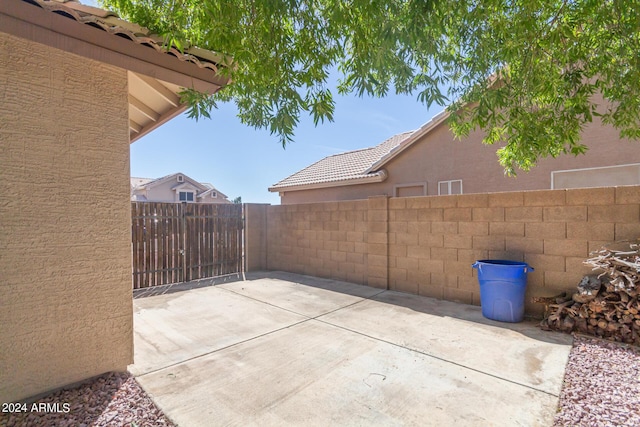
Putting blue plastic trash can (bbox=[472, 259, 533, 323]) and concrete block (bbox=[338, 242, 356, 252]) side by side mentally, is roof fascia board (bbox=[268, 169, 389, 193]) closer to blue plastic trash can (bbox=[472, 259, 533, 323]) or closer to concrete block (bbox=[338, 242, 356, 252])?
concrete block (bbox=[338, 242, 356, 252])

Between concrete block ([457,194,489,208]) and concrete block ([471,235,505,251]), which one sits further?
concrete block ([457,194,489,208])

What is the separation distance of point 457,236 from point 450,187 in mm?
4064

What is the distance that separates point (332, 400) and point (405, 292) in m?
4.08

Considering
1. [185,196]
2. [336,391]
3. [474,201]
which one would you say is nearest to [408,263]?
[474,201]

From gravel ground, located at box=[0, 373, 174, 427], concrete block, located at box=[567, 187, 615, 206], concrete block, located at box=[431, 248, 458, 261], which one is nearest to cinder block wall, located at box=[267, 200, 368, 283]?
concrete block, located at box=[431, 248, 458, 261]

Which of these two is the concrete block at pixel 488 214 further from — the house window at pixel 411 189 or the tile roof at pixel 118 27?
the tile roof at pixel 118 27

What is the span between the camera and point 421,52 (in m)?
3.37

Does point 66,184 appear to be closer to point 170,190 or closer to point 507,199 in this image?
point 507,199

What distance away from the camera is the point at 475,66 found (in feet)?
12.9

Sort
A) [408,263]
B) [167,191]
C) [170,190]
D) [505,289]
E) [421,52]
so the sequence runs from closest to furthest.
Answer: [421,52] → [505,289] → [408,263] → [167,191] → [170,190]

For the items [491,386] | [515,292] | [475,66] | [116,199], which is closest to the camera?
[491,386]

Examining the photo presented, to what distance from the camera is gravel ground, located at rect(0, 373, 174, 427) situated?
2.24 m

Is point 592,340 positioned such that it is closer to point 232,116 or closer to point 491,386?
point 491,386

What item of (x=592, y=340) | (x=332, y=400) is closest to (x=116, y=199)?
(x=332, y=400)
